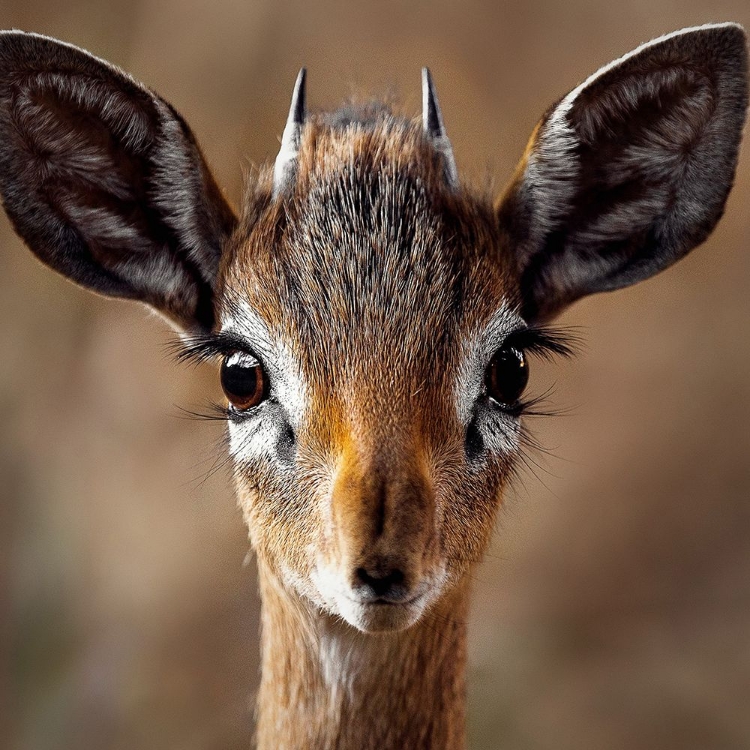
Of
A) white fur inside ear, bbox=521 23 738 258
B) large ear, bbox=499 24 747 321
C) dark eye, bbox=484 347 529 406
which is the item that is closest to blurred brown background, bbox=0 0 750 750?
large ear, bbox=499 24 747 321

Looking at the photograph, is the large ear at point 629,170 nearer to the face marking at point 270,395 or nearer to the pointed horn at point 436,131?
the pointed horn at point 436,131

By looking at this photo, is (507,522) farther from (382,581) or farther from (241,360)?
(382,581)

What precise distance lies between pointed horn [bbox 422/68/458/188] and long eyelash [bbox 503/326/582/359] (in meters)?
0.46

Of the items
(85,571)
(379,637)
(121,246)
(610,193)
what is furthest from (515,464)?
(85,571)

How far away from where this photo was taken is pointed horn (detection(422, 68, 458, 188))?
274cm

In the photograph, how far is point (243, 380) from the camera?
2.55 metres

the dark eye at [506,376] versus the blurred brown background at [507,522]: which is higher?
the blurred brown background at [507,522]

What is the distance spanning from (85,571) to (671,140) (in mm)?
4301

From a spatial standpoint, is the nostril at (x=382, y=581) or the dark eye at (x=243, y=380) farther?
the dark eye at (x=243, y=380)

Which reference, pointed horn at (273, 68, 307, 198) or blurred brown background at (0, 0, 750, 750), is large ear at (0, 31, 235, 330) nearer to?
pointed horn at (273, 68, 307, 198)

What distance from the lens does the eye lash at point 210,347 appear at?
2.57m

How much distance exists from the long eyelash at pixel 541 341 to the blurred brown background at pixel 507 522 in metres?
3.02

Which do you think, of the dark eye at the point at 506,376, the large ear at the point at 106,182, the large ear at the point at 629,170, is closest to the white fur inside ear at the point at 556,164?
the large ear at the point at 629,170

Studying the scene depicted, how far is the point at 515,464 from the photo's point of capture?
274cm
